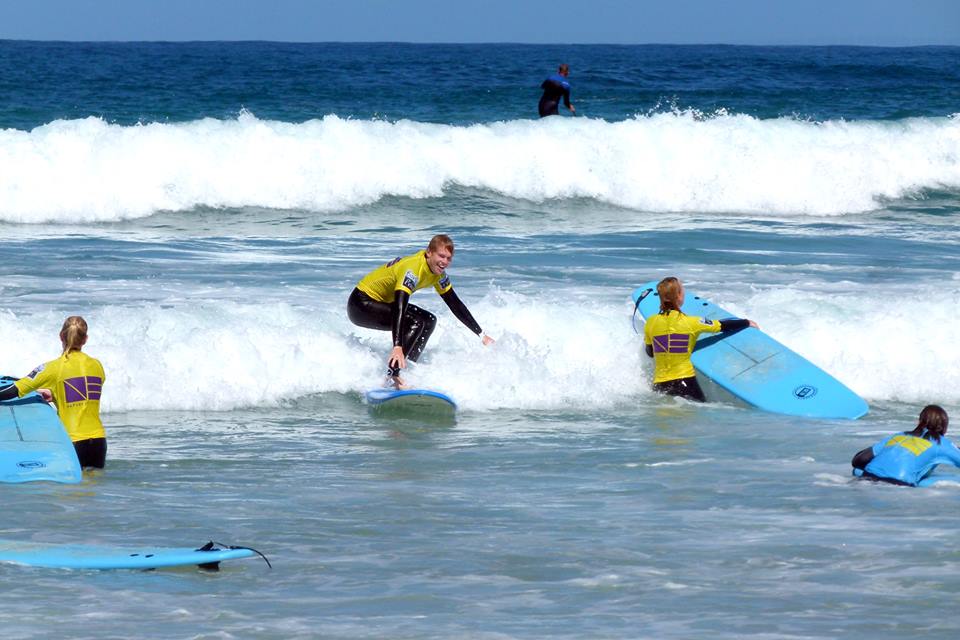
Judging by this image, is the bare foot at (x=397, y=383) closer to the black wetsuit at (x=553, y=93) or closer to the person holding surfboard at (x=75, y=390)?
the person holding surfboard at (x=75, y=390)

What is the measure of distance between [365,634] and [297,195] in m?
13.8

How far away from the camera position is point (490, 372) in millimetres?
10031

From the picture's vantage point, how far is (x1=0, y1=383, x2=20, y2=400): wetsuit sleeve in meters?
7.57

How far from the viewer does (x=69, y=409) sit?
7.44m

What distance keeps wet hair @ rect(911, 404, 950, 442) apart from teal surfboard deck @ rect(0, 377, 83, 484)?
450cm

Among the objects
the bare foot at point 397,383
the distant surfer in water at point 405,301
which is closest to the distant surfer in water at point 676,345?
the distant surfer in water at point 405,301

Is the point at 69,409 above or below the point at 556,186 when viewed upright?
below

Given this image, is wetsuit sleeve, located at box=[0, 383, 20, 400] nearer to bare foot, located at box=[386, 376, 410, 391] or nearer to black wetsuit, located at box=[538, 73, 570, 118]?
bare foot, located at box=[386, 376, 410, 391]

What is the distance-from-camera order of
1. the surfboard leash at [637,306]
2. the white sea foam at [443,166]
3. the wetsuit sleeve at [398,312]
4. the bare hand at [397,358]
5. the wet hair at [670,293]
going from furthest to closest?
the white sea foam at [443,166], the surfboard leash at [637,306], the wet hair at [670,293], the wetsuit sleeve at [398,312], the bare hand at [397,358]

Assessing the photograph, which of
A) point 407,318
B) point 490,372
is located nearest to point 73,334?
point 407,318

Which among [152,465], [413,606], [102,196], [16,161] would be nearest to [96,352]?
[152,465]

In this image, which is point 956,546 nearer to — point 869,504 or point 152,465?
point 869,504

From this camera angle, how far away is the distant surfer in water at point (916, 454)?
7062 mm

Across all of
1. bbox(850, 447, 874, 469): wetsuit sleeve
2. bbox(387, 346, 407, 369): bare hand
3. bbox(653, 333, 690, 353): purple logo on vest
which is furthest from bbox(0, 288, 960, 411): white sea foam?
bbox(850, 447, 874, 469): wetsuit sleeve
